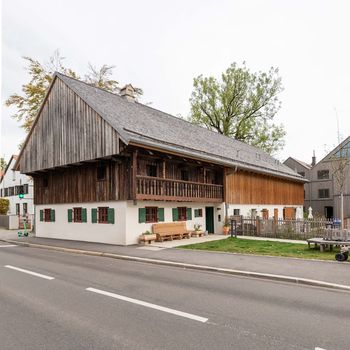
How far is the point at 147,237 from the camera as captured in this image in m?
18.0

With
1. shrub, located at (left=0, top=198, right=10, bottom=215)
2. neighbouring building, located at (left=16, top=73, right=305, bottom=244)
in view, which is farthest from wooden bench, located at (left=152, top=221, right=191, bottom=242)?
shrub, located at (left=0, top=198, right=10, bottom=215)

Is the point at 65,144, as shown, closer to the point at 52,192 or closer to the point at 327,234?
the point at 52,192

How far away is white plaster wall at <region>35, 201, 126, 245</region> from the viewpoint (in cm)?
1809

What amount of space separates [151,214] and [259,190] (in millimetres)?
13558

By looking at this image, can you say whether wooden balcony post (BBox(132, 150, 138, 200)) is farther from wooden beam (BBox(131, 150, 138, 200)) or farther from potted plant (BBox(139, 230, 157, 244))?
potted plant (BBox(139, 230, 157, 244))

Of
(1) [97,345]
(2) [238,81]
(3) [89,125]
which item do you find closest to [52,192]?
(3) [89,125]

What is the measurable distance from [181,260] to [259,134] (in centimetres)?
3461

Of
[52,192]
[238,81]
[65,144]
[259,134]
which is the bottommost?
[52,192]

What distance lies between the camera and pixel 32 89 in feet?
95.4

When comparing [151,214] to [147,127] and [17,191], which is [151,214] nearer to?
[147,127]

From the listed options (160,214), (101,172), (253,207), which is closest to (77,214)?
(101,172)

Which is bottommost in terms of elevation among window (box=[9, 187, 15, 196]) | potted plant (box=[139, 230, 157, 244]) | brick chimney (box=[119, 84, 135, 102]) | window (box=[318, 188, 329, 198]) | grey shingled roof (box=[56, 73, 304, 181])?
potted plant (box=[139, 230, 157, 244])

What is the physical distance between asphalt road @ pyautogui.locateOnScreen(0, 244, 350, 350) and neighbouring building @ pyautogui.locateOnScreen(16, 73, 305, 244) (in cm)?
866

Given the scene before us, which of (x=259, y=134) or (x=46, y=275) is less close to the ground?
(x=259, y=134)
